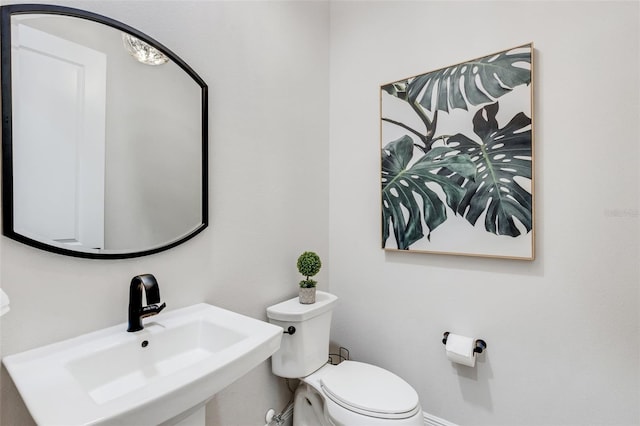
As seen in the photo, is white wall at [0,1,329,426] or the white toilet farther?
the white toilet

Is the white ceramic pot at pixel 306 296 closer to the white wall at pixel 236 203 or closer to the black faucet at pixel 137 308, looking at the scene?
the white wall at pixel 236 203

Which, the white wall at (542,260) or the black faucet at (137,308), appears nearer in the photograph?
the black faucet at (137,308)

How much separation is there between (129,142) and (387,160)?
127 cm

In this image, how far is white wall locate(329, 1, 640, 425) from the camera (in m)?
1.22

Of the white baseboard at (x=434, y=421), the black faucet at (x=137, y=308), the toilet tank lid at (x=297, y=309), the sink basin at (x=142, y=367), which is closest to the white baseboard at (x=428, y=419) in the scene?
the white baseboard at (x=434, y=421)

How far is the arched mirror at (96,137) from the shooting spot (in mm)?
851

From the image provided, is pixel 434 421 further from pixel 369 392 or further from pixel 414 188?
pixel 414 188

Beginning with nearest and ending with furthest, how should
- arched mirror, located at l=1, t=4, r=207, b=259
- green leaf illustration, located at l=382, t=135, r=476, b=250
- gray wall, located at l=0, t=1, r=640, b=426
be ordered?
arched mirror, located at l=1, t=4, r=207, b=259 → gray wall, located at l=0, t=1, r=640, b=426 → green leaf illustration, located at l=382, t=135, r=476, b=250

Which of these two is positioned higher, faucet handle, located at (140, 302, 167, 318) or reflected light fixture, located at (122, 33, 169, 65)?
reflected light fixture, located at (122, 33, 169, 65)

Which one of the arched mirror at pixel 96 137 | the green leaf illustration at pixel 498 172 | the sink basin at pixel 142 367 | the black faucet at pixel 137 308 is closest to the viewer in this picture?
the sink basin at pixel 142 367

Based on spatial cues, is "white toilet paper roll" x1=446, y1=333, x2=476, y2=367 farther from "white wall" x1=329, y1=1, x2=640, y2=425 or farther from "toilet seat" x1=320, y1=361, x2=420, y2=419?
"toilet seat" x1=320, y1=361, x2=420, y2=419

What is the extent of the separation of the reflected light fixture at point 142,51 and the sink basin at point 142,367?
931 mm

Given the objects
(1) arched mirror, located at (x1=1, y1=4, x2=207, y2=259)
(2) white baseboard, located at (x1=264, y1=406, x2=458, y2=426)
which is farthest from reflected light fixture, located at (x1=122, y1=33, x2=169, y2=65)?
(2) white baseboard, located at (x1=264, y1=406, x2=458, y2=426)

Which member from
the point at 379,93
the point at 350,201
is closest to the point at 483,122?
the point at 379,93
